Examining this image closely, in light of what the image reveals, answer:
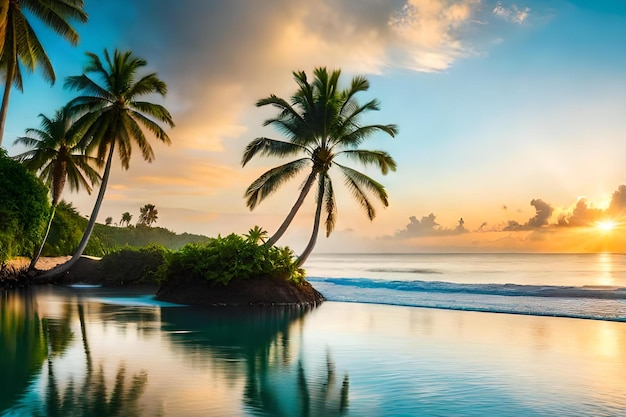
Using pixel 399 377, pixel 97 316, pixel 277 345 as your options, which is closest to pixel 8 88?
pixel 97 316

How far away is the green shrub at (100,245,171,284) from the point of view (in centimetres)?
3241

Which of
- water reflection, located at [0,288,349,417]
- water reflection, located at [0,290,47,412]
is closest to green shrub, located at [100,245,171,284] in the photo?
water reflection, located at [0,290,47,412]

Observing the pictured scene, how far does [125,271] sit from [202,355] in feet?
79.4

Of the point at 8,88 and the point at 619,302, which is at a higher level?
the point at 8,88

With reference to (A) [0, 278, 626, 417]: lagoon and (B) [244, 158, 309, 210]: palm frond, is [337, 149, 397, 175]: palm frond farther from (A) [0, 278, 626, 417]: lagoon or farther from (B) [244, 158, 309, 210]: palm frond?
(A) [0, 278, 626, 417]: lagoon

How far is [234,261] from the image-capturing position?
2006cm

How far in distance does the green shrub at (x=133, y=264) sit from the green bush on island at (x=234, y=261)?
1158cm

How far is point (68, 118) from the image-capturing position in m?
32.6

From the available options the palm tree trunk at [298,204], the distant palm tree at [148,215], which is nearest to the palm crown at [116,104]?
the palm tree trunk at [298,204]

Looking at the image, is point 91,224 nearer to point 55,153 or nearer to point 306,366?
point 55,153

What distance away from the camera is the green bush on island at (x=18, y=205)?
24.8m

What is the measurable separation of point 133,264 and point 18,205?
27.7 ft

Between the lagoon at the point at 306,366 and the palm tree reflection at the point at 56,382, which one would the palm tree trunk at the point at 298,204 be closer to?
the lagoon at the point at 306,366

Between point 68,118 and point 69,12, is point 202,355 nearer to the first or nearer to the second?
point 69,12
